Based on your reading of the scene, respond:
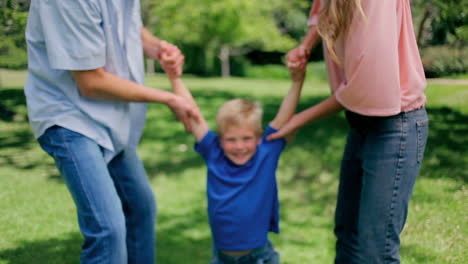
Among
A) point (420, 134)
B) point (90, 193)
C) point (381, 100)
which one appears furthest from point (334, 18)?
point (90, 193)

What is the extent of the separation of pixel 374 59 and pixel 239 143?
0.92m

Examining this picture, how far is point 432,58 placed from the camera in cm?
283

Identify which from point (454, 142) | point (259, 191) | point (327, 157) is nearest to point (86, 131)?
point (259, 191)

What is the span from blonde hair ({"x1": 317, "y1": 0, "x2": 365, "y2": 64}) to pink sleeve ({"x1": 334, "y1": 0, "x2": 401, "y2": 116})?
0.13 feet

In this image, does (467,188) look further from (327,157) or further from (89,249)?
(327,157)

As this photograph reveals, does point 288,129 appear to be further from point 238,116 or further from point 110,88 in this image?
point 110,88

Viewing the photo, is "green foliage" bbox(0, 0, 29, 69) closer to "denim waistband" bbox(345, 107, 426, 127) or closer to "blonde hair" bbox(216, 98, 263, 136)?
"blonde hair" bbox(216, 98, 263, 136)

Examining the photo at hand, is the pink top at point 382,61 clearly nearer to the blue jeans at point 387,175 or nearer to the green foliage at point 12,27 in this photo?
the blue jeans at point 387,175

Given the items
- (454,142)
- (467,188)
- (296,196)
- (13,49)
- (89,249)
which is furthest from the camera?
(296,196)

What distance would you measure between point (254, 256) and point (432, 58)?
1499 millimetres

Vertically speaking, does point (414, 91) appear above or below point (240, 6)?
above

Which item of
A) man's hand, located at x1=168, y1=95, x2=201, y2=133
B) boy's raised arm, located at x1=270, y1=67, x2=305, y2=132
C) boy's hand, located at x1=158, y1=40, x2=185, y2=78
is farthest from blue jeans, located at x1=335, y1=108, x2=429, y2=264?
boy's hand, located at x1=158, y1=40, x2=185, y2=78

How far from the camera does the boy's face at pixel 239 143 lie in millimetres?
2582

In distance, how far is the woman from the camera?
1.86 m
